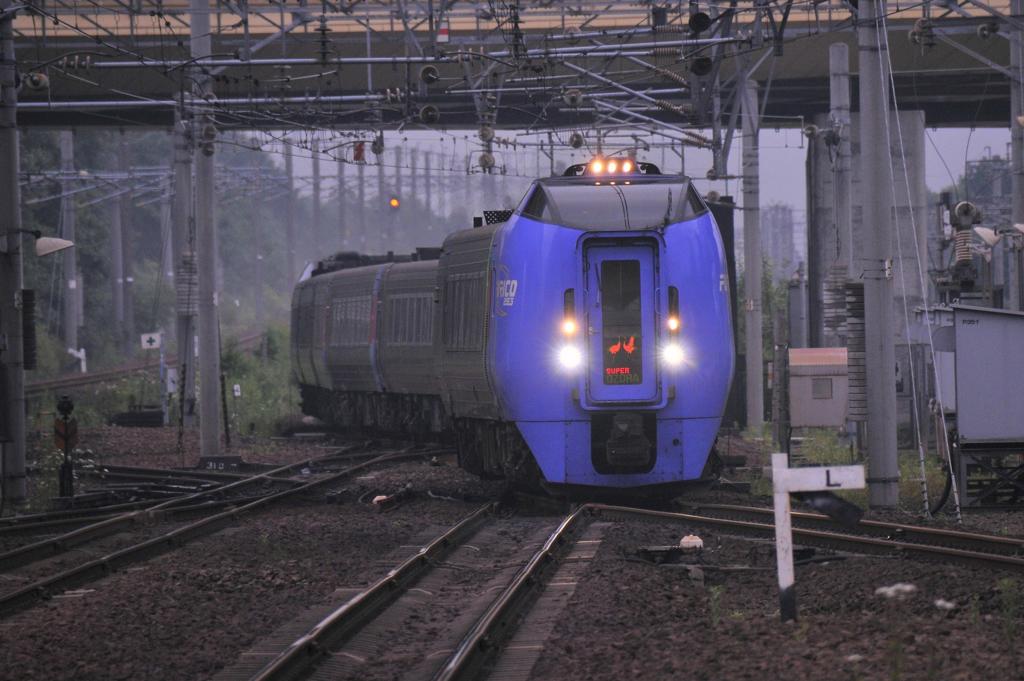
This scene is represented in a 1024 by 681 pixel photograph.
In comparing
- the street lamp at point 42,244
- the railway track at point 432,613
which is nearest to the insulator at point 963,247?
the railway track at point 432,613

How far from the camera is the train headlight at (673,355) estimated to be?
17.2 m

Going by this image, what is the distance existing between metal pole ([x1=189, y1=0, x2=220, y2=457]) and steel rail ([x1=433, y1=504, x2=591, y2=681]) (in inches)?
499

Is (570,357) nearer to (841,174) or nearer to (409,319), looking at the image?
(409,319)

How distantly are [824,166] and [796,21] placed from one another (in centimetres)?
355

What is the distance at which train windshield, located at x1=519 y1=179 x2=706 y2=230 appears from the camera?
17312mm

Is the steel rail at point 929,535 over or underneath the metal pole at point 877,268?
underneath

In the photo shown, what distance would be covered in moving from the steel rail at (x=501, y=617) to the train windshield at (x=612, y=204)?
4.02 m

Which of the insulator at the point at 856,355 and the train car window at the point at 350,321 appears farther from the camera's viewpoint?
the train car window at the point at 350,321

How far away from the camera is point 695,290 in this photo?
17.4 meters

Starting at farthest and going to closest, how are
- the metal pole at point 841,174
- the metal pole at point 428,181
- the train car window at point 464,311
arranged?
the metal pole at point 428,181 < the metal pole at point 841,174 < the train car window at point 464,311

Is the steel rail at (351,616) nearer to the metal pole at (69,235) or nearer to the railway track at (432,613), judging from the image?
the railway track at (432,613)

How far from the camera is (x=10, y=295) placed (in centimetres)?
2123

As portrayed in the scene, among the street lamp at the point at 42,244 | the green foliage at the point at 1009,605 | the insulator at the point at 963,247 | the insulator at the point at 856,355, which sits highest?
the street lamp at the point at 42,244

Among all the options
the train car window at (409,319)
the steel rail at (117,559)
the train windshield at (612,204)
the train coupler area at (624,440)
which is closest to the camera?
the steel rail at (117,559)
